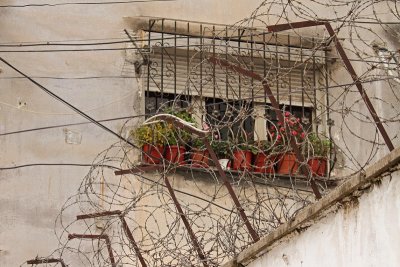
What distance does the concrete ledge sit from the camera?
6434 mm

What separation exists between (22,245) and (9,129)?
1.11 meters

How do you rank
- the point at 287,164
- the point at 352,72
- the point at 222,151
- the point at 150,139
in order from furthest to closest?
the point at 287,164 < the point at 222,151 < the point at 150,139 < the point at 352,72

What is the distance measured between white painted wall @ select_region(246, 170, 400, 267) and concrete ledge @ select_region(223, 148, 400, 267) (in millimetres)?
53

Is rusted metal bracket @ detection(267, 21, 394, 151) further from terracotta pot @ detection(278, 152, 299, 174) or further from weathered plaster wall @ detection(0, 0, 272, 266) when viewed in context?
weathered plaster wall @ detection(0, 0, 272, 266)

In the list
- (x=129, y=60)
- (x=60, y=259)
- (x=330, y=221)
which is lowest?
(x=60, y=259)

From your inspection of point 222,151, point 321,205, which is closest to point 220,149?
point 222,151

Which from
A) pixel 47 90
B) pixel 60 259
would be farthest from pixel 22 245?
pixel 47 90

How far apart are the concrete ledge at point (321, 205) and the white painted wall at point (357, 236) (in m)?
0.05

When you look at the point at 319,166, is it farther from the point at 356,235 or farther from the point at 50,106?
the point at 356,235

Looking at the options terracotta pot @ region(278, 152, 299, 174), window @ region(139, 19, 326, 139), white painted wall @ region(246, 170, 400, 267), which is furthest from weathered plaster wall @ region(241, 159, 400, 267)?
window @ region(139, 19, 326, 139)

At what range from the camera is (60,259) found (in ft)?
33.3

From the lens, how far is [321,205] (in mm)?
7004

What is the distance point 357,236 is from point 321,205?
47cm

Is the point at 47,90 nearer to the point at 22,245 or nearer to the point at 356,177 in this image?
the point at 22,245
